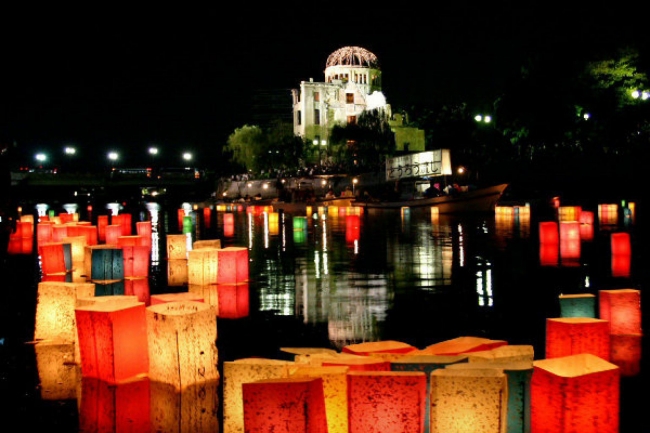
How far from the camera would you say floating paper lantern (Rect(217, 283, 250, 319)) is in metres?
9.97

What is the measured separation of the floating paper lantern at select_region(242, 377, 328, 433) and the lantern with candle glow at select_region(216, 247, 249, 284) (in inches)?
305

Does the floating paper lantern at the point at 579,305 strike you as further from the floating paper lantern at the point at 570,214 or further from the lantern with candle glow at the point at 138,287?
Answer: the floating paper lantern at the point at 570,214

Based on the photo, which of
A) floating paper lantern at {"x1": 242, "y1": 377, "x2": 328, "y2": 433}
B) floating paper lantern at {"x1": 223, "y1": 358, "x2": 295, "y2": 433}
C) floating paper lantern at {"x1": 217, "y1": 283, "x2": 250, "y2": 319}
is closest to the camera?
floating paper lantern at {"x1": 242, "y1": 377, "x2": 328, "y2": 433}

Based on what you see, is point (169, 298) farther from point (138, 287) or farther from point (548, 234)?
point (548, 234)

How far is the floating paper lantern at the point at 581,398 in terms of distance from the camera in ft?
14.9

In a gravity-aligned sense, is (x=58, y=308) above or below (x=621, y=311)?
above

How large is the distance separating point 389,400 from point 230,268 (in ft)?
25.7

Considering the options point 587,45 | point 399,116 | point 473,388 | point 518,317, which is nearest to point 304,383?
point 473,388

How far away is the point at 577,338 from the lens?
6.28 m

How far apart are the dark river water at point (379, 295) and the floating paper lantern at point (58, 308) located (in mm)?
269

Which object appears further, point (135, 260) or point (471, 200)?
point (471, 200)

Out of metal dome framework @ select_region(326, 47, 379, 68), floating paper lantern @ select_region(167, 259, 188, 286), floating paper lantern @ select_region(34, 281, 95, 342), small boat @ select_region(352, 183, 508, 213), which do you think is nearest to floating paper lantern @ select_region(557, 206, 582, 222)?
small boat @ select_region(352, 183, 508, 213)

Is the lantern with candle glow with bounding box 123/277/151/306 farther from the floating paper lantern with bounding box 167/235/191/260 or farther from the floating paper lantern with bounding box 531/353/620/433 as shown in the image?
the floating paper lantern with bounding box 531/353/620/433

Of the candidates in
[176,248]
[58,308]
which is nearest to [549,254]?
[176,248]
